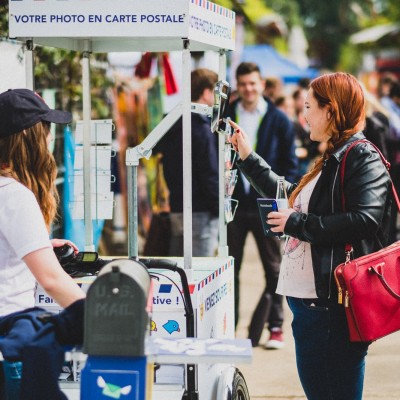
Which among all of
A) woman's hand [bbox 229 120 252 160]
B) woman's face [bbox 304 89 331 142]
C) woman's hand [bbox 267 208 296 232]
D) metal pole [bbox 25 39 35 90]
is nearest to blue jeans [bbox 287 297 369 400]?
woman's hand [bbox 267 208 296 232]

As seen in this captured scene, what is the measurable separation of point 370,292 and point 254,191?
120 inches

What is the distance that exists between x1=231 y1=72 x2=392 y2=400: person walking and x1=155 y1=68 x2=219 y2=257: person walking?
250 cm

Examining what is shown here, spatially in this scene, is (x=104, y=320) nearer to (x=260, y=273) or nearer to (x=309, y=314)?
(x=309, y=314)

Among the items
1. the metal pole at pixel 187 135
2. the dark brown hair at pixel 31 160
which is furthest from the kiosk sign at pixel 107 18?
the dark brown hair at pixel 31 160

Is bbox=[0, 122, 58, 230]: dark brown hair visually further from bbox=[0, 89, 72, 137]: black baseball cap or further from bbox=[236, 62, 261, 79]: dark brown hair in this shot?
bbox=[236, 62, 261, 79]: dark brown hair

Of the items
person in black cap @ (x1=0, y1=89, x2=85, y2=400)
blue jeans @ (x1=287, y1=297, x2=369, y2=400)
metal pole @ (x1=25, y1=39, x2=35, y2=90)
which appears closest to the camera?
person in black cap @ (x1=0, y1=89, x2=85, y2=400)

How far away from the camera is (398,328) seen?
361 centimetres

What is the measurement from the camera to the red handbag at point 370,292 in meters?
3.49

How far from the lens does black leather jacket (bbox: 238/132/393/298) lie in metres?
3.52

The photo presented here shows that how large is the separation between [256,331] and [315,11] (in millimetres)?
51981

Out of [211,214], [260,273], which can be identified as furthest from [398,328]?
[260,273]

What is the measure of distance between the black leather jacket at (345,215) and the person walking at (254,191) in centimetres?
277

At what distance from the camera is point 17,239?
2.89 metres

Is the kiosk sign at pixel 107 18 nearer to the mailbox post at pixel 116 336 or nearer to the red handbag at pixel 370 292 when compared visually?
the red handbag at pixel 370 292
